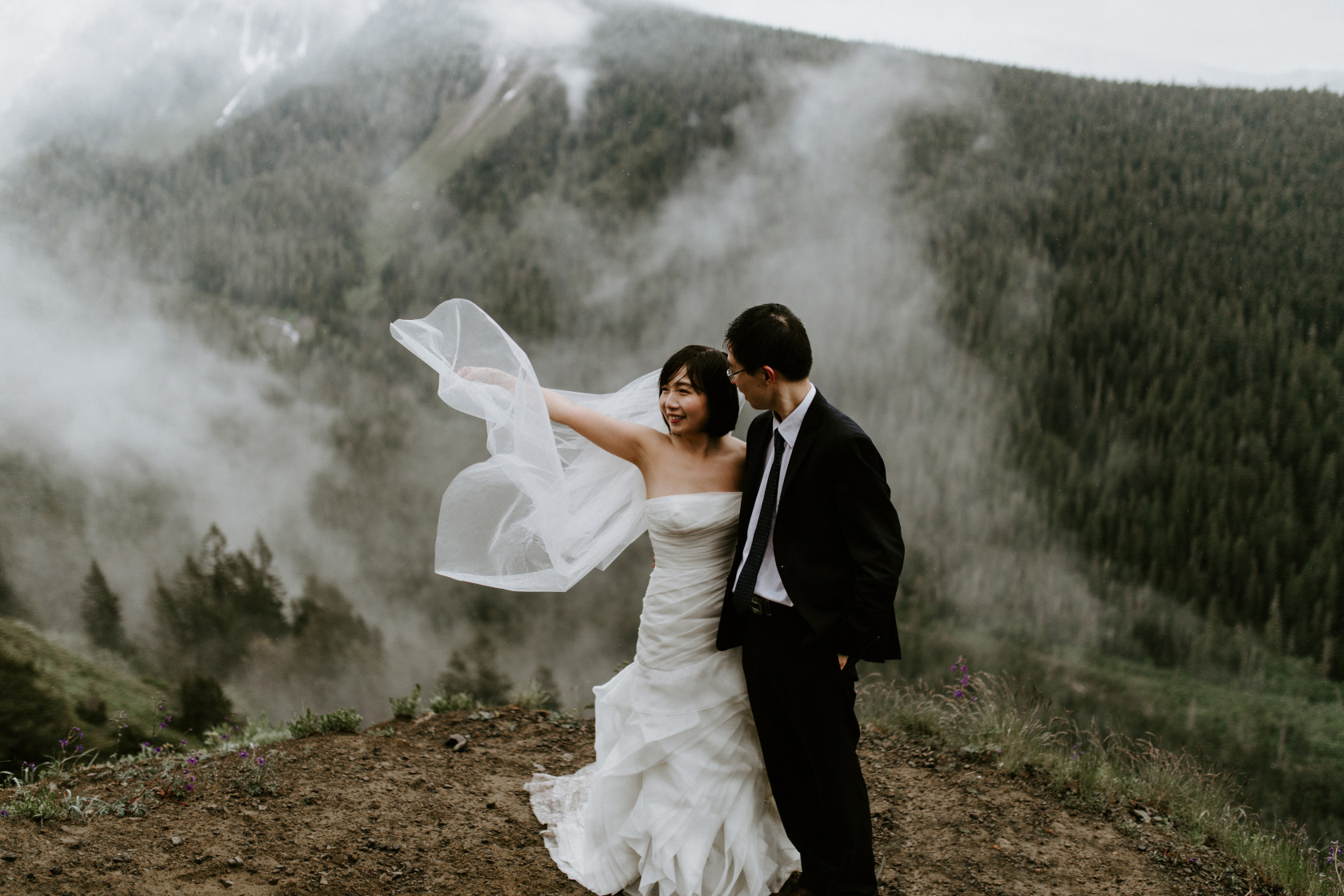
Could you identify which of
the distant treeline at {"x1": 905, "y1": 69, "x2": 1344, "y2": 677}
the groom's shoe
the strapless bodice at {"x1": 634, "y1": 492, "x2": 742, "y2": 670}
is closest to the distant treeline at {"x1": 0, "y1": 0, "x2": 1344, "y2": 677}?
the distant treeline at {"x1": 905, "y1": 69, "x2": 1344, "y2": 677}

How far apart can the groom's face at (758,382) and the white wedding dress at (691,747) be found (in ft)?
1.49

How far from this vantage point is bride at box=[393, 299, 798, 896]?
9.53 feet

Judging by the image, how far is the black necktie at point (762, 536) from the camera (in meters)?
2.64

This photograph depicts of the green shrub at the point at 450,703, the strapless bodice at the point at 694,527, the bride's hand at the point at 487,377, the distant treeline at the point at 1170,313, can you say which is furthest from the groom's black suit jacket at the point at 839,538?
the distant treeline at the point at 1170,313

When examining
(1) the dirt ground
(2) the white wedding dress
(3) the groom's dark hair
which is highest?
(3) the groom's dark hair

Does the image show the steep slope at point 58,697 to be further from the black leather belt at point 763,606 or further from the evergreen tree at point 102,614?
the black leather belt at point 763,606

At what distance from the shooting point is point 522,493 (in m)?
3.45

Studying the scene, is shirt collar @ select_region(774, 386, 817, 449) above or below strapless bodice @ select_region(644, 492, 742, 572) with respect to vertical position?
above

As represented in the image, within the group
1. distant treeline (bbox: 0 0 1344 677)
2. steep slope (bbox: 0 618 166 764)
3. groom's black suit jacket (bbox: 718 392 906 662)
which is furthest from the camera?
distant treeline (bbox: 0 0 1344 677)

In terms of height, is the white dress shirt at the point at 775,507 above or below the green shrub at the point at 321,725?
above

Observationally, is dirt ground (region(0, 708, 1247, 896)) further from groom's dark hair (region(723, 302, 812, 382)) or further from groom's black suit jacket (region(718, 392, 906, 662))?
groom's dark hair (region(723, 302, 812, 382))

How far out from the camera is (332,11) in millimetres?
24953

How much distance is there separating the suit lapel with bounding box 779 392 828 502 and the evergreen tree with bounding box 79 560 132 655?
818 inches

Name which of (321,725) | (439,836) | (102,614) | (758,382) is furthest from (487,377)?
(102,614)
